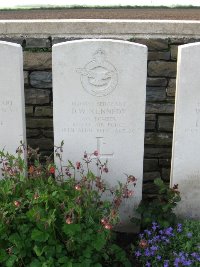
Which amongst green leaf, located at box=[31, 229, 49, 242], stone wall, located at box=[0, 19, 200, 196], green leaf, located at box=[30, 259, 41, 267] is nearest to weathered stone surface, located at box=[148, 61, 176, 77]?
stone wall, located at box=[0, 19, 200, 196]

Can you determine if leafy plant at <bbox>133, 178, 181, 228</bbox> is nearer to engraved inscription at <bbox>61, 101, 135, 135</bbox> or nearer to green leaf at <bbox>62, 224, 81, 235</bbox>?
engraved inscription at <bbox>61, 101, 135, 135</bbox>

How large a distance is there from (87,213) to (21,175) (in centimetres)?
54

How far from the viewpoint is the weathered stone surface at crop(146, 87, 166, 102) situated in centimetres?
383

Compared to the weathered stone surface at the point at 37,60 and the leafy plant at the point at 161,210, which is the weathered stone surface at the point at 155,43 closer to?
the weathered stone surface at the point at 37,60

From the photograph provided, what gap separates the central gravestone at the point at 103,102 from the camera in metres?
2.85

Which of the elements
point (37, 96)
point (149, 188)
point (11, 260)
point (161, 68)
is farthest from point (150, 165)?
point (11, 260)

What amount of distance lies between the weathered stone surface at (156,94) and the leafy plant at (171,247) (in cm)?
137

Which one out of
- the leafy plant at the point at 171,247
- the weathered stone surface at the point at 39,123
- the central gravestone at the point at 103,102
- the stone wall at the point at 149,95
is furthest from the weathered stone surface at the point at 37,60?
the leafy plant at the point at 171,247

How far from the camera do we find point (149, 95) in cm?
386

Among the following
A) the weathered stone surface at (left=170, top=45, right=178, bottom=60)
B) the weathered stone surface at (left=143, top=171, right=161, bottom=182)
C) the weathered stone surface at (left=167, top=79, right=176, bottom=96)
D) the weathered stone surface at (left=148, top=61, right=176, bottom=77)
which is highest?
the weathered stone surface at (left=170, top=45, right=178, bottom=60)

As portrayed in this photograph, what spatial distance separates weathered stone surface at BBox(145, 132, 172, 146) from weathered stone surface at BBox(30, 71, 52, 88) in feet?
3.52

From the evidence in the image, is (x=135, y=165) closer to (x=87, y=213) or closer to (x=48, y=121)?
(x=87, y=213)

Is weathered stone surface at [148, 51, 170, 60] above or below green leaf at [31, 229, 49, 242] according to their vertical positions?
above

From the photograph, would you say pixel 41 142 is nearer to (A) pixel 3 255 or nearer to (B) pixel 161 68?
(B) pixel 161 68
